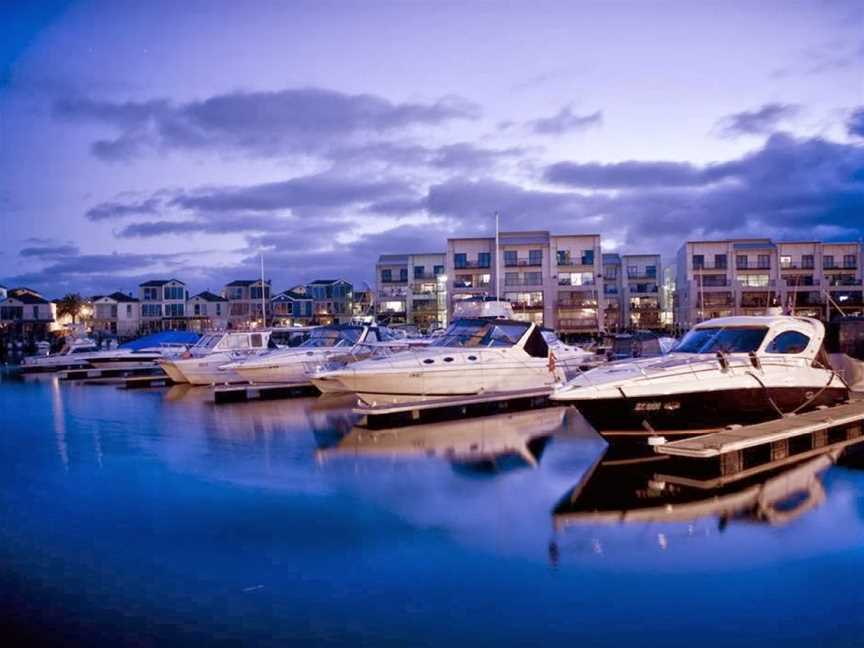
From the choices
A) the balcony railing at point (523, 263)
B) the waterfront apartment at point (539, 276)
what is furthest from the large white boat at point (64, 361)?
the balcony railing at point (523, 263)

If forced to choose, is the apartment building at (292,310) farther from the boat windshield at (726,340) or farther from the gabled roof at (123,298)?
the boat windshield at (726,340)

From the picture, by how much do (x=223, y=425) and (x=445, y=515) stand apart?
11.3m

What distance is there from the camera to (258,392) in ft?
92.1

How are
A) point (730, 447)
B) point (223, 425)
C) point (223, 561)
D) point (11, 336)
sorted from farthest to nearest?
point (11, 336)
point (223, 425)
point (730, 447)
point (223, 561)

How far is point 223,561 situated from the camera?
29.0 feet

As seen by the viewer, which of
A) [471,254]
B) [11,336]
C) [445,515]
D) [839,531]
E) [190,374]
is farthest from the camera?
[11,336]

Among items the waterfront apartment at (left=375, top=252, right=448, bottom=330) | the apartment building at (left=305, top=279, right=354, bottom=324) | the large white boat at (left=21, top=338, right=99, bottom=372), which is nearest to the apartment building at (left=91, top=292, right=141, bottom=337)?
the apartment building at (left=305, top=279, right=354, bottom=324)

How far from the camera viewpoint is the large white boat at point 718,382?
1375 cm

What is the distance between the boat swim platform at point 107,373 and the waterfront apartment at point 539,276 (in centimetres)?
3074

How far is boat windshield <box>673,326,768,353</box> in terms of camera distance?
15484mm

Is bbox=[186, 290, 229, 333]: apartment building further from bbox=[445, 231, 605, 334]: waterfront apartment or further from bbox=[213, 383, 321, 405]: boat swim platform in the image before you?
bbox=[213, 383, 321, 405]: boat swim platform

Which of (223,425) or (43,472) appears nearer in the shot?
(43,472)

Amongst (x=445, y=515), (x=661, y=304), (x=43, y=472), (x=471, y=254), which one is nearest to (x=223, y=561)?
(x=445, y=515)

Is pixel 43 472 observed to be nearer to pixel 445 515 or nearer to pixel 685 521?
pixel 445 515
